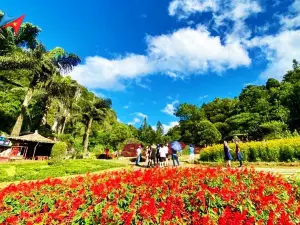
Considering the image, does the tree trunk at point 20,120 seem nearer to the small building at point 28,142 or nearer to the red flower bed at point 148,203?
the small building at point 28,142

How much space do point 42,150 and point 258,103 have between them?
127 ft

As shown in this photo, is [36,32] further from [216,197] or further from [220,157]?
[216,197]

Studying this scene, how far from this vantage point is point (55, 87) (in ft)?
98.5

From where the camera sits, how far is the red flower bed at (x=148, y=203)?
157 inches

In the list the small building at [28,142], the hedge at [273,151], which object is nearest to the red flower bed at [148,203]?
the hedge at [273,151]

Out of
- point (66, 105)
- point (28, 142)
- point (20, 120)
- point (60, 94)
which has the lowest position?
point (28, 142)

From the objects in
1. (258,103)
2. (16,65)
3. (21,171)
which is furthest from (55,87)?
(258,103)

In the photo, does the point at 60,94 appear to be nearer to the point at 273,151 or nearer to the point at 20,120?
the point at 20,120

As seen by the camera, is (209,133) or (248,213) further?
(209,133)

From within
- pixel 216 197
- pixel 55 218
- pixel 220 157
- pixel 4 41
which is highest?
pixel 4 41

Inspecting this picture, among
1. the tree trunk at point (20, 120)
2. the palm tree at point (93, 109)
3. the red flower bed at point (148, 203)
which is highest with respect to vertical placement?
the palm tree at point (93, 109)

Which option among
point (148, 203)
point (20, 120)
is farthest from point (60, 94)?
point (148, 203)

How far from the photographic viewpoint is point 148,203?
14.2 ft

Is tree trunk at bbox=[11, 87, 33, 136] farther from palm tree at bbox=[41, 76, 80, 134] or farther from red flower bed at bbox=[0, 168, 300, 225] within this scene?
red flower bed at bbox=[0, 168, 300, 225]
